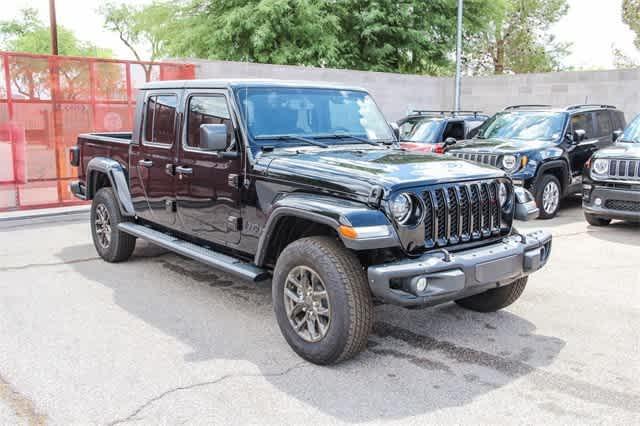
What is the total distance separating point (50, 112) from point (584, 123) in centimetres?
933

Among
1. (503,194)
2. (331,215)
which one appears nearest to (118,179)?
(331,215)

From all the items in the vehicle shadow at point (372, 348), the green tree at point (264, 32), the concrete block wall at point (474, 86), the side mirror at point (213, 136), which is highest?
the green tree at point (264, 32)

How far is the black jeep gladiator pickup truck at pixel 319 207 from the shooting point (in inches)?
160

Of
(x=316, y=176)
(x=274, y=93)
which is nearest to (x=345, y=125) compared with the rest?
(x=274, y=93)

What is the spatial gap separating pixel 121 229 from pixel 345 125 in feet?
9.01

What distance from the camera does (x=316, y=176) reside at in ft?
14.7

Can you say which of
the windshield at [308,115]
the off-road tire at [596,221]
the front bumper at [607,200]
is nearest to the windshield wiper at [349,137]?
the windshield at [308,115]

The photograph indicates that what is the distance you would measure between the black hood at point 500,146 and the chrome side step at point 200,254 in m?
Answer: 5.79

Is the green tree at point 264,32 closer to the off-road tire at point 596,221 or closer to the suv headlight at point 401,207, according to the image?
the off-road tire at point 596,221

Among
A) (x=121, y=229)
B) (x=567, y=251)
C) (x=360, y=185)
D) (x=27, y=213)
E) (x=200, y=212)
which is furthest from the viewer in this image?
(x=27, y=213)

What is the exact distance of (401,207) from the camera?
414cm

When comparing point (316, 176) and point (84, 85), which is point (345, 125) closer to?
point (316, 176)

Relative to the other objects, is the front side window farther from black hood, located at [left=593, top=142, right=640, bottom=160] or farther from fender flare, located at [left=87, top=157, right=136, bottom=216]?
black hood, located at [left=593, top=142, right=640, bottom=160]

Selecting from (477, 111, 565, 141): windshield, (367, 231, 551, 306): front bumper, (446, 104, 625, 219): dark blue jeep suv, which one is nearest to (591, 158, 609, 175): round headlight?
(446, 104, 625, 219): dark blue jeep suv
